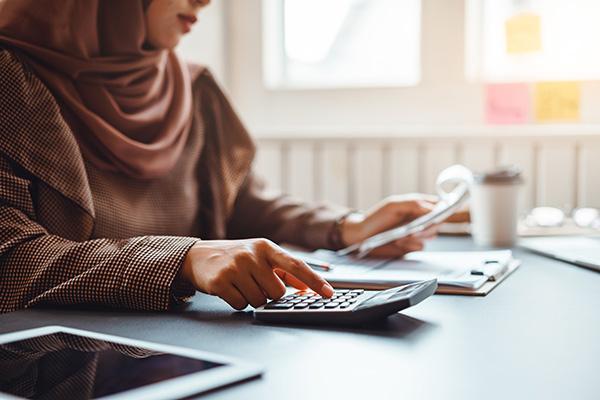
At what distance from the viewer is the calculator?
0.71 meters

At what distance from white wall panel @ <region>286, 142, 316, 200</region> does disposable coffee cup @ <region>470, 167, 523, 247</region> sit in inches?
30.4

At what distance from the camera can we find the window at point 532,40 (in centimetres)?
199

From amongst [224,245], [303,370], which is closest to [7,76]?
[224,245]

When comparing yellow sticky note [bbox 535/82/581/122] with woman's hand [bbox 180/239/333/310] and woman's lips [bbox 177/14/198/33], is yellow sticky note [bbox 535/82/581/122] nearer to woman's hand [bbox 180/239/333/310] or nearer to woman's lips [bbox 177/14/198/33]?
woman's lips [bbox 177/14/198/33]

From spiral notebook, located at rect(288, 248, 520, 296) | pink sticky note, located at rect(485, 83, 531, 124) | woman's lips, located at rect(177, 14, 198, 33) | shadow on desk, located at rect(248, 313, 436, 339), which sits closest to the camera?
shadow on desk, located at rect(248, 313, 436, 339)

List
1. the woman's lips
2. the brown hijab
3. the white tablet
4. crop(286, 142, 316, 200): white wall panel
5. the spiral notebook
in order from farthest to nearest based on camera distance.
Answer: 1. crop(286, 142, 316, 200): white wall panel
2. the woman's lips
3. the brown hijab
4. the spiral notebook
5. the white tablet

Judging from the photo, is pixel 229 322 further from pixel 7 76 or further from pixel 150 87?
pixel 150 87

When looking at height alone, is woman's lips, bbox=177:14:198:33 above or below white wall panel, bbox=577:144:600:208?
above

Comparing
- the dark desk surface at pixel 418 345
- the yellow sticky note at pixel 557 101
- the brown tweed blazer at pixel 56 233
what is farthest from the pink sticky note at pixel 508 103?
the dark desk surface at pixel 418 345

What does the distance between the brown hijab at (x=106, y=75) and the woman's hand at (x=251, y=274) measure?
507 mm

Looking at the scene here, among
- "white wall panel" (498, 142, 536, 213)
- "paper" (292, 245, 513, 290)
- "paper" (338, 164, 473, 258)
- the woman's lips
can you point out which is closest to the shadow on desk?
"paper" (292, 245, 513, 290)

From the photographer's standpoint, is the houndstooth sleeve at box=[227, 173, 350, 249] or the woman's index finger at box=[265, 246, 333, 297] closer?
the woman's index finger at box=[265, 246, 333, 297]

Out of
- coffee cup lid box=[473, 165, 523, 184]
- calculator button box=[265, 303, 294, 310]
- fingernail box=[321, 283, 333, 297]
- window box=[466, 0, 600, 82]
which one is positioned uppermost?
window box=[466, 0, 600, 82]

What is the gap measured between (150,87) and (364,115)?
0.88 m
